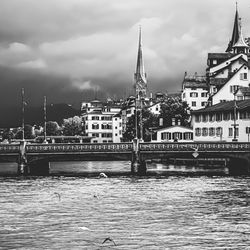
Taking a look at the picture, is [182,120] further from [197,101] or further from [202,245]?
[202,245]

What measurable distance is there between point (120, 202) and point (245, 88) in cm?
8816

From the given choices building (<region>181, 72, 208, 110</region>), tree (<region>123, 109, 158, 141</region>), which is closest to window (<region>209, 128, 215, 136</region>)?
tree (<region>123, 109, 158, 141</region>)

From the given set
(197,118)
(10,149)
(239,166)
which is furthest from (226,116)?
(10,149)

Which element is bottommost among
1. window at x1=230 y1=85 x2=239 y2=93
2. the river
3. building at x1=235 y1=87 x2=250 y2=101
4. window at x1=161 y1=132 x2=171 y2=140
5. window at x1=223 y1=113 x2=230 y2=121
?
the river

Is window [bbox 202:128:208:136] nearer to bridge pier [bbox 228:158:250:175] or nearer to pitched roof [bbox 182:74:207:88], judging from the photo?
bridge pier [bbox 228:158:250:175]

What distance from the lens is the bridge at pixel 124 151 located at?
99938mm

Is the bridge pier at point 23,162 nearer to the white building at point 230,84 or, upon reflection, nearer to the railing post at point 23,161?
the railing post at point 23,161

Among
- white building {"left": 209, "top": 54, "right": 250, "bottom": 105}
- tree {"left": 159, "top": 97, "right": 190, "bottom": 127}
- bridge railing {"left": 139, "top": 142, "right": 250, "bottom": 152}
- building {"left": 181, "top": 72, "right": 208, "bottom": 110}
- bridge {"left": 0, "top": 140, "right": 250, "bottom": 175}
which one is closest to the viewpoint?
bridge {"left": 0, "top": 140, "right": 250, "bottom": 175}

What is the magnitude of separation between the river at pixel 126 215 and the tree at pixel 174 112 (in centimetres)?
8672

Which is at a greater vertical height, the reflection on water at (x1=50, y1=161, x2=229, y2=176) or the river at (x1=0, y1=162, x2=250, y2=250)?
the reflection on water at (x1=50, y1=161, x2=229, y2=176)

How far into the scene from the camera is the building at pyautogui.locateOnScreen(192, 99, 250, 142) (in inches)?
4860

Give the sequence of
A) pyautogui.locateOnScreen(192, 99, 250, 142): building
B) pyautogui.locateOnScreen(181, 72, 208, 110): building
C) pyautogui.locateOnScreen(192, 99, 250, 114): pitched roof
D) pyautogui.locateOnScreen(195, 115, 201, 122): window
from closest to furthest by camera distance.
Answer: pyautogui.locateOnScreen(192, 99, 250, 114): pitched roof
pyautogui.locateOnScreen(192, 99, 250, 142): building
pyautogui.locateOnScreen(195, 115, 201, 122): window
pyautogui.locateOnScreen(181, 72, 208, 110): building

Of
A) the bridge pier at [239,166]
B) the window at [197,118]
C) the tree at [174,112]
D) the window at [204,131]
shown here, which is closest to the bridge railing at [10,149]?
the bridge pier at [239,166]

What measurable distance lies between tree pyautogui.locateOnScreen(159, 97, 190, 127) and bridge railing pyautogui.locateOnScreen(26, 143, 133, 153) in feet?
215
